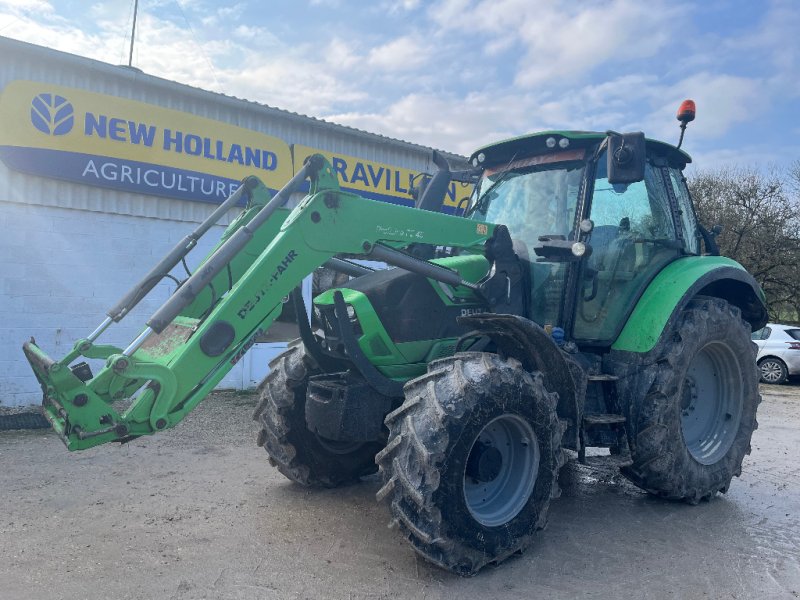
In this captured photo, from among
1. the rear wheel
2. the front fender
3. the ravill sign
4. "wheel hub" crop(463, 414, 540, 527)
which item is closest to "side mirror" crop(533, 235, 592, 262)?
the front fender

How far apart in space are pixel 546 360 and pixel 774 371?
1289 cm

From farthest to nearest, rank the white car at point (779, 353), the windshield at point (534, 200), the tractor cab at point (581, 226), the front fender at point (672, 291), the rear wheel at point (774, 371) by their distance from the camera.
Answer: the rear wheel at point (774, 371), the white car at point (779, 353), the windshield at point (534, 200), the tractor cab at point (581, 226), the front fender at point (672, 291)

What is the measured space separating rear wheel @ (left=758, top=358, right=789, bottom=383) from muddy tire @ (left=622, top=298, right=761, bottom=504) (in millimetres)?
10666

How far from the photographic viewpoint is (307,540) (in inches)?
165

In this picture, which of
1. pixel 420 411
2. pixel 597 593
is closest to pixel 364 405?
pixel 420 411

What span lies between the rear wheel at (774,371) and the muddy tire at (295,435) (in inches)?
501

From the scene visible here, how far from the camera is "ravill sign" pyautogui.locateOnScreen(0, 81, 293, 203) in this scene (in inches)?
324

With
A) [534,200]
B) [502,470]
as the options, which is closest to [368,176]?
[534,200]

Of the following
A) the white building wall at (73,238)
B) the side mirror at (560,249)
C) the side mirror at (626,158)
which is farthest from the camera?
the white building wall at (73,238)

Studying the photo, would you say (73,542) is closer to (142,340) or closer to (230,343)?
(142,340)

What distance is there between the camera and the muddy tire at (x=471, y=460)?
3.56 meters

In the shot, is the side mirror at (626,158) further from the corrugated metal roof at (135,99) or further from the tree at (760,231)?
the tree at (760,231)

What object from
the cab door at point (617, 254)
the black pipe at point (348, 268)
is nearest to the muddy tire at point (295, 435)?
the black pipe at point (348, 268)

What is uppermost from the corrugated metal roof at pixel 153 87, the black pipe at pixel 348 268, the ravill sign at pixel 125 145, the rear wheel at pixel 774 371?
the corrugated metal roof at pixel 153 87
